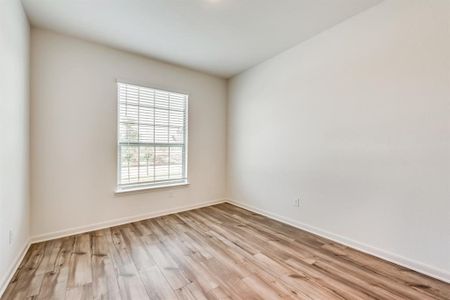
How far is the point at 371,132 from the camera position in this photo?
2.43 meters

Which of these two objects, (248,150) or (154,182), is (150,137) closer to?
(154,182)

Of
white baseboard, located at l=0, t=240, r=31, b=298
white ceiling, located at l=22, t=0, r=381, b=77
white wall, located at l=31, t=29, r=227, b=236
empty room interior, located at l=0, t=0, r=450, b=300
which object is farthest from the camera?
white wall, located at l=31, t=29, r=227, b=236

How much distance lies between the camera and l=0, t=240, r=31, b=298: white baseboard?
1754 mm

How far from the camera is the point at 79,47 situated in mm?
2920

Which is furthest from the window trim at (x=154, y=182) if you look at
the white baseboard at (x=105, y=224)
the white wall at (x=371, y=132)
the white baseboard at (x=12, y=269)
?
the white wall at (x=371, y=132)

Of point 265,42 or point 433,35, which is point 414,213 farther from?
point 265,42

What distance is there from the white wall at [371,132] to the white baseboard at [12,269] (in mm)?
3279

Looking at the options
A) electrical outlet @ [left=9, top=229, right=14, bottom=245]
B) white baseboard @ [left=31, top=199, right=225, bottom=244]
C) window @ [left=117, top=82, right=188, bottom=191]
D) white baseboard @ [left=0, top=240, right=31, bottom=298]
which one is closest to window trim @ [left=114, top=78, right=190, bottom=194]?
window @ [left=117, top=82, right=188, bottom=191]

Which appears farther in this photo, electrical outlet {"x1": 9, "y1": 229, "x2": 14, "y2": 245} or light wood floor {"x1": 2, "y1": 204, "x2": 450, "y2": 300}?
electrical outlet {"x1": 9, "y1": 229, "x2": 14, "y2": 245}

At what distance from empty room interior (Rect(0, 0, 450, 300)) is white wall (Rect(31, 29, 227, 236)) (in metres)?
0.02

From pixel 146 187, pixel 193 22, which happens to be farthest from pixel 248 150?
pixel 193 22

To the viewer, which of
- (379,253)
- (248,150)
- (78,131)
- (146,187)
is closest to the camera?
(379,253)

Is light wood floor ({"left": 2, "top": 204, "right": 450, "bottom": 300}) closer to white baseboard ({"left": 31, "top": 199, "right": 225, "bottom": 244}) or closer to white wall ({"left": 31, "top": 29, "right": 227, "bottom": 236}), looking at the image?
white baseboard ({"left": 31, "top": 199, "right": 225, "bottom": 244})

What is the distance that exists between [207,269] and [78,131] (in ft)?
8.25
